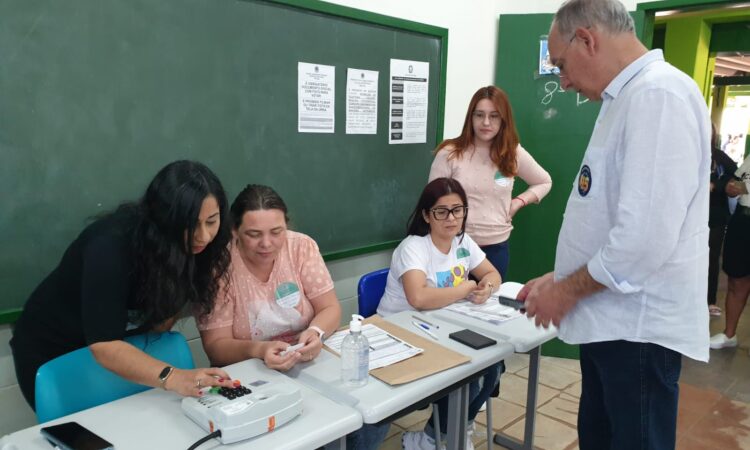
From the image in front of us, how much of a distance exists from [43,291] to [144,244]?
0.39 m

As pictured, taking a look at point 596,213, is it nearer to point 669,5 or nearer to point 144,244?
point 144,244

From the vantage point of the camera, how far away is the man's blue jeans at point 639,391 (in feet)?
4.16

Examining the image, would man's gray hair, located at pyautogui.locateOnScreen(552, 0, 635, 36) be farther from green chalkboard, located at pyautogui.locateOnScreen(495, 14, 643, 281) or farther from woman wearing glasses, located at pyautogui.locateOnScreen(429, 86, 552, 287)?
green chalkboard, located at pyautogui.locateOnScreen(495, 14, 643, 281)

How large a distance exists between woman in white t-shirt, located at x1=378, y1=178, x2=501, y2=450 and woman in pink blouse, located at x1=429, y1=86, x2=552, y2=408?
0.43 metres

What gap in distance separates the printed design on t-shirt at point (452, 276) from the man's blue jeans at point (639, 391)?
2.89 ft

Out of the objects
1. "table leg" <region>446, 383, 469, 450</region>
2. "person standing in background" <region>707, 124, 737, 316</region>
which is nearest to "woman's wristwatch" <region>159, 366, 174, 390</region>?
"table leg" <region>446, 383, 469, 450</region>

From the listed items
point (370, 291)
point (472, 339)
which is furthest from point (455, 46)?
point (472, 339)

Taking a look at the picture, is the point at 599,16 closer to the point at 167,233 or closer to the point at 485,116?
the point at 167,233

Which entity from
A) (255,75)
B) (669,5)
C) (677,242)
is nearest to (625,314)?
(677,242)

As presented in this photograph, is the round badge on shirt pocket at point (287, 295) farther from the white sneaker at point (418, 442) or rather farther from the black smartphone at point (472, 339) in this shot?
the white sneaker at point (418, 442)

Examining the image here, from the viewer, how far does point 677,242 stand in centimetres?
121

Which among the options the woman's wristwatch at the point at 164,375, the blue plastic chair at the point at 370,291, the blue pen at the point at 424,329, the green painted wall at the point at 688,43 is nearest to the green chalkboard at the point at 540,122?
the blue plastic chair at the point at 370,291

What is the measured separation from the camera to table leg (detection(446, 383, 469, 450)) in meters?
1.64

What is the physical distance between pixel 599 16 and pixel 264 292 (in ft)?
4.12
